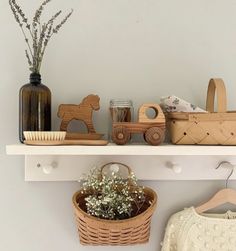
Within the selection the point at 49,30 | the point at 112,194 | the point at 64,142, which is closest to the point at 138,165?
→ the point at 112,194

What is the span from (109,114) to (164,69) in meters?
0.19

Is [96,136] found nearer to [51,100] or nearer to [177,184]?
[51,100]

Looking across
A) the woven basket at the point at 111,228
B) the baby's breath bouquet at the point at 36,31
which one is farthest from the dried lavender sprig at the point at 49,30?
the woven basket at the point at 111,228

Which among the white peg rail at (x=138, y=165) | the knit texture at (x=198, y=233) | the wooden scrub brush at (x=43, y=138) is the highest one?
the wooden scrub brush at (x=43, y=138)

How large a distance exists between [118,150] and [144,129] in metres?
0.09

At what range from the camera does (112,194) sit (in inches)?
31.9

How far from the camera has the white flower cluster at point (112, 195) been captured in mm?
809

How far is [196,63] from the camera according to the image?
37.2 inches

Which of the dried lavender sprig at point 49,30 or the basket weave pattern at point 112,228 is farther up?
the dried lavender sprig at point 49,30

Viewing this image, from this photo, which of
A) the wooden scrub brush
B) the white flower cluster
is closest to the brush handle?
the wooden scrub brush

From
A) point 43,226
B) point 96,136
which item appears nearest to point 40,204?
point 43,226

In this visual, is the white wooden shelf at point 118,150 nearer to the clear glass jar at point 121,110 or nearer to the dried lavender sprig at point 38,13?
the clear glass jar at point 121,110

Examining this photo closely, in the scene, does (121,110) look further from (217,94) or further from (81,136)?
(217,94)

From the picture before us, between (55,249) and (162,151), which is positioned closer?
(162,151)
